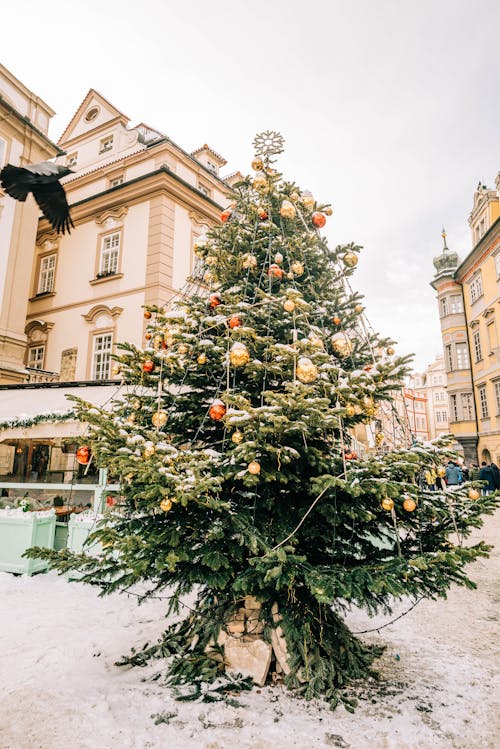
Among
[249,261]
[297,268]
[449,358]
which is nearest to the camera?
[297,268]

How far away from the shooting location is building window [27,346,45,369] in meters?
14.5

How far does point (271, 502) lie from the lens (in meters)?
3.11

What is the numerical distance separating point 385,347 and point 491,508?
140 cm

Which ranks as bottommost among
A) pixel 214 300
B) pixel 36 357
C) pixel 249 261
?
pixel 214 300

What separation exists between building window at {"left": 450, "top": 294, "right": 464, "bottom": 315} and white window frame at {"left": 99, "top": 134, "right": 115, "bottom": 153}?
21.8 metres

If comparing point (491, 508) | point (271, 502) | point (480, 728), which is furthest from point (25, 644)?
point (491, 508)

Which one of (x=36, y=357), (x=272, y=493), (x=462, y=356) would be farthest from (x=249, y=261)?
(x=462, y=356)

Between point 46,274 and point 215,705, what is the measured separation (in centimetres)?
1588

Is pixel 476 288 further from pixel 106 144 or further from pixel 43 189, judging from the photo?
pixel 43 189

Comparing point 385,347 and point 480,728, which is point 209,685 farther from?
point 385,347

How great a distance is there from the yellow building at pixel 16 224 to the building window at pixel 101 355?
1.99 m

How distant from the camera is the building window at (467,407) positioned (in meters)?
24.4

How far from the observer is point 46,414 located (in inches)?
259

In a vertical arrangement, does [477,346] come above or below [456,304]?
below
